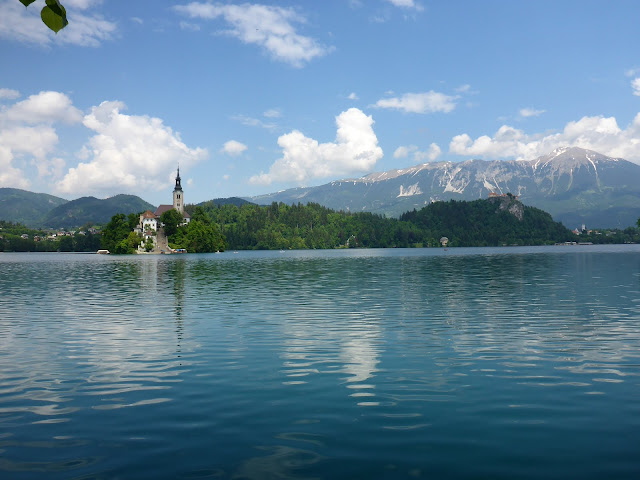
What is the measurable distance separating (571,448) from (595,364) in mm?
10218

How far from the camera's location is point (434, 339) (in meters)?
26.7

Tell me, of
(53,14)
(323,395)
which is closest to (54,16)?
(53,14)

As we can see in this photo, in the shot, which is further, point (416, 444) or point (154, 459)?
point (416, 444)

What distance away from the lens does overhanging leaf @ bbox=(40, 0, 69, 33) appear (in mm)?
5148

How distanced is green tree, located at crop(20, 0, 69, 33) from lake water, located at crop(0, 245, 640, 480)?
880 centimetres

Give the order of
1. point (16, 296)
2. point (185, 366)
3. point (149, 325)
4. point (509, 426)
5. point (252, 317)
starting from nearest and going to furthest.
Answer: point (509, 426)
point (185, 366)
point (149, 325)
point (252, 317)
point (16, 296)

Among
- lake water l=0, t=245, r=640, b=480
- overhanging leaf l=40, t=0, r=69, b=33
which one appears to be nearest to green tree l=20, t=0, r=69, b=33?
overhanging leaf l=40, t=0, r=69, b=33

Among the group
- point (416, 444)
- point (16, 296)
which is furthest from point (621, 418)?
point (16, 296)

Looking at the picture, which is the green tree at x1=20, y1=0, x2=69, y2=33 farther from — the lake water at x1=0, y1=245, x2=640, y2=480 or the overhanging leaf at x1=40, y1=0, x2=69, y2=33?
the lake water at x1=0, y1=245, x2=640, y2=480

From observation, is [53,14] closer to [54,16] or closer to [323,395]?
[54,16]

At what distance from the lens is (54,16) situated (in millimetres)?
5277

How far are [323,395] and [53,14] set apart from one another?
14004mm

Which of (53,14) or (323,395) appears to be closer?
(53,14)

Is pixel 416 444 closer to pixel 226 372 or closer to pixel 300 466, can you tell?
pixel 300 466
